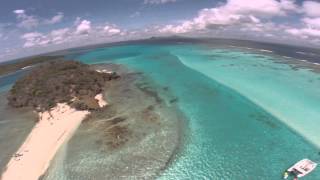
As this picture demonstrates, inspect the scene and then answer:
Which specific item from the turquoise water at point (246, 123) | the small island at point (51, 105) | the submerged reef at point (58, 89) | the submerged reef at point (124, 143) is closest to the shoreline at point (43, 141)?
the small island at point (51, 105)

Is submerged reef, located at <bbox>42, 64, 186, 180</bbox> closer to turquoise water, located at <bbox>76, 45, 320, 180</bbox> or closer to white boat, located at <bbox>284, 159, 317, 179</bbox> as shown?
turquoise water, located at <bbox>76, 45, 320, 180</bbox>

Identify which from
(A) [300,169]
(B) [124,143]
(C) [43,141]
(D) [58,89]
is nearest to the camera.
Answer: (A) [300,169]

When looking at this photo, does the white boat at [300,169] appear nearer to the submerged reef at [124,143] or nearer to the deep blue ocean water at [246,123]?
the deep blue ocean water at [246,123]

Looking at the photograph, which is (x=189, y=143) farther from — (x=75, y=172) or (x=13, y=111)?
(x=13, y=111)

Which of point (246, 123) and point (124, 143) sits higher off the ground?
point (246, 123)

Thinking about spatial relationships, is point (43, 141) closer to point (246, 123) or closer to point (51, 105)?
point (51, 105)

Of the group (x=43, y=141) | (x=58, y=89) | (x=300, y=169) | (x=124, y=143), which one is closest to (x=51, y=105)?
(x=58, y=89)
